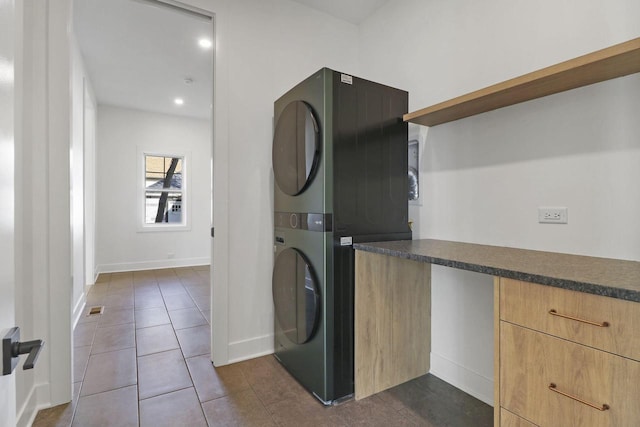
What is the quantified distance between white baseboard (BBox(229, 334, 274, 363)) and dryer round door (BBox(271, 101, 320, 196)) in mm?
1137

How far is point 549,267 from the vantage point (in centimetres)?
114

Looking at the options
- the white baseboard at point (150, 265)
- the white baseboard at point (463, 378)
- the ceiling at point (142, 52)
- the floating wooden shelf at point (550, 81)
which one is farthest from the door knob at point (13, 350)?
the white baseboard at point (150, 265)

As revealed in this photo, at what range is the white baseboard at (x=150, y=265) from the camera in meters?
5.30

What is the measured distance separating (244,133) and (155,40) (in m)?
1.86

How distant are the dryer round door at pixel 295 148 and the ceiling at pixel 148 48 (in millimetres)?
979

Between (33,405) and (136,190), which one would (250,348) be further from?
(136,190)

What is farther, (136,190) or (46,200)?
(136,190)

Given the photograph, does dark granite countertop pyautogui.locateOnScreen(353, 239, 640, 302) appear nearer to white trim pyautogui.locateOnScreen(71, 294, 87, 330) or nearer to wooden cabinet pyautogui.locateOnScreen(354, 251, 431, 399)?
wooden cabinet pyautogui.locateOnScreen(354, 251, 431, 399)

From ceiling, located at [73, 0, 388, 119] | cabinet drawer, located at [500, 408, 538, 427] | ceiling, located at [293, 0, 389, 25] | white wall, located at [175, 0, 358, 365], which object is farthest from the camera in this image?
ceiling, located at [73, 0, 388, 119]

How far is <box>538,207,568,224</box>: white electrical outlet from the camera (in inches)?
58.5

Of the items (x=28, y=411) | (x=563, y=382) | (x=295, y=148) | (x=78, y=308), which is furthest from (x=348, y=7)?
(x=78, y=308)

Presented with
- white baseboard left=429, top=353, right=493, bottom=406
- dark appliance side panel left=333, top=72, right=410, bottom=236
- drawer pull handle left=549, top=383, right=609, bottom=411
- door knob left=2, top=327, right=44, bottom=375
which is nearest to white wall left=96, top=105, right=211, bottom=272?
dark appliance side panel left=333, top=72, right=410, bottom=236

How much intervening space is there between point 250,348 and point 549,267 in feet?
6.43

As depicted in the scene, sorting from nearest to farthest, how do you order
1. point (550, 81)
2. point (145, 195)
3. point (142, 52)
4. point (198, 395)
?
point (550, 81) < point (198, 395) < point (142, 52) < point (145, 195)
